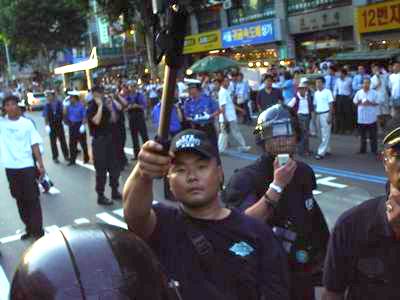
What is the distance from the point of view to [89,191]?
1064cm

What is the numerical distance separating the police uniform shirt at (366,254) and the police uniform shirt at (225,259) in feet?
0.77

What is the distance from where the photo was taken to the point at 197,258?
91.0 inches

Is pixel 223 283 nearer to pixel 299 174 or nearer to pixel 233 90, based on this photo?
pixel 299 174

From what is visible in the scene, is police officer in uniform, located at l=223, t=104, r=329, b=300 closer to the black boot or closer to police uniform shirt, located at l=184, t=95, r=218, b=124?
the black boot

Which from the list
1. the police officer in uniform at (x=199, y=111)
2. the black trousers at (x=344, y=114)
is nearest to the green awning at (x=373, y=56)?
the black trousers at (x=344, y=114)

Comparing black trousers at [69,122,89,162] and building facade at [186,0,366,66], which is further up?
building facade at [186,0,366,66]

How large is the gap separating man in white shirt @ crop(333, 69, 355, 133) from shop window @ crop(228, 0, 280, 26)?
16.1 meters

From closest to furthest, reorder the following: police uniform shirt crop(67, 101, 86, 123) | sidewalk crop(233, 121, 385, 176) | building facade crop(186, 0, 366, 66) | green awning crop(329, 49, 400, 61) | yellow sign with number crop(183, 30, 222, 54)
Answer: sidewalk crop(233, 121, 385, 176), police uniform shirt crop(67, 101, 86, 123), green awning crop(329, 49, 400, 61), building facade crop(186, 0, 366, 66), yellow sign with number crop(183, 30, 222, 54)

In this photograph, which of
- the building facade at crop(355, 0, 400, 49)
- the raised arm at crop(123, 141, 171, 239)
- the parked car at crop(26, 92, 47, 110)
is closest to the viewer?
the raised arm at crop(123, 141, 171, 239)

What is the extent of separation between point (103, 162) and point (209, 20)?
1174 inches

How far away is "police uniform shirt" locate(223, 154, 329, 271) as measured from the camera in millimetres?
3158

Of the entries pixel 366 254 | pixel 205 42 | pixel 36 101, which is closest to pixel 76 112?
pixel 366 254

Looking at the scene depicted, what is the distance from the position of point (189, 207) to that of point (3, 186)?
10.6m

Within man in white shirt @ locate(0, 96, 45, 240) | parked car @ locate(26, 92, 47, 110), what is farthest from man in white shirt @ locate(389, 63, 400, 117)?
parked car @ locate(26, 92, 47, 110)
